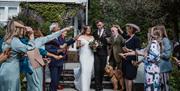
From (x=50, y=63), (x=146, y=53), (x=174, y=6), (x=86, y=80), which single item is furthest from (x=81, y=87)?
(x=174, y=6)

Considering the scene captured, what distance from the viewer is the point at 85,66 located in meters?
14.4

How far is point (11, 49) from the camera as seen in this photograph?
10664 mm

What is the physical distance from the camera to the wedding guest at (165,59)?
42.5 ft

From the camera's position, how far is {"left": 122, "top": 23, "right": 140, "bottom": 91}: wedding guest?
13875mm

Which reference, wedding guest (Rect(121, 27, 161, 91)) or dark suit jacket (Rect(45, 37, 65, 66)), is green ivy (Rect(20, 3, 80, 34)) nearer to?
dark suit jacket (Rect(45, 37, 65, 66))

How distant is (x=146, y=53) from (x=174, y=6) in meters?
13.8

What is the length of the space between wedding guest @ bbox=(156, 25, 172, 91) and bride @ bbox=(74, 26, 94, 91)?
6.62 feet

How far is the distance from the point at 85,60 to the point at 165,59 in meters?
2.25

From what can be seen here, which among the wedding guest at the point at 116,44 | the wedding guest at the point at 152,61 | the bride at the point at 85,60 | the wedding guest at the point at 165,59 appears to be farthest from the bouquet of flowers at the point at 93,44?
the wedding guest at the point at 165,59

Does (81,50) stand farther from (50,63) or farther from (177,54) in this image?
(177,54)

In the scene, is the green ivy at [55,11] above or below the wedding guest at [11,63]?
above

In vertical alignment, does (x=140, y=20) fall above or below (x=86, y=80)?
above

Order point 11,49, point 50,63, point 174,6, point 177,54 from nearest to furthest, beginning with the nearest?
1. point 11,49
2. point 177,54
3. point 50,63
4. point 174,6

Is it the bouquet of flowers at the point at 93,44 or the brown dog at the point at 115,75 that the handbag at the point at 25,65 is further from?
the brown dog at the point at 115,75
